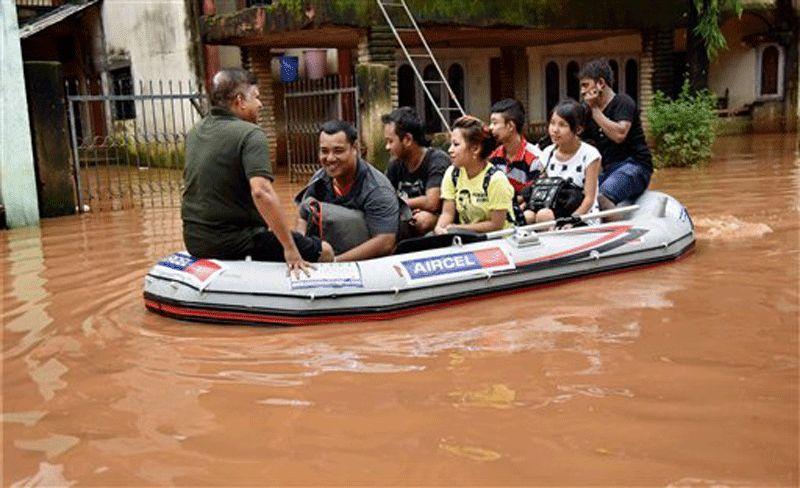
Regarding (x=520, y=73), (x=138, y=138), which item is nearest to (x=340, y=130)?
(x=138, y=138)

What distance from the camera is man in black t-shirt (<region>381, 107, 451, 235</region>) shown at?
18.4ft

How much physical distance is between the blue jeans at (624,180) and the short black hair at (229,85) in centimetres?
309

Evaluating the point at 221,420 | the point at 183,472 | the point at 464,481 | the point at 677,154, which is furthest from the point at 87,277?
the point at 677,154

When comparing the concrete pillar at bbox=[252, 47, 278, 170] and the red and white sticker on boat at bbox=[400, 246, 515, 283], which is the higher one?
the concrete pillar at bbox=[252, 47, 278, 170]

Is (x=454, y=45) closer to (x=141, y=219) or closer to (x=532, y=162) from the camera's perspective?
(x=141, y=219)

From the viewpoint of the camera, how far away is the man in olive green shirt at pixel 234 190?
4.56m

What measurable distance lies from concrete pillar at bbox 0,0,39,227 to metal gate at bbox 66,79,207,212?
1098 mm

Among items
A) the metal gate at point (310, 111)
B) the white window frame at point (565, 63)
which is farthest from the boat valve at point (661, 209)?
the white window frame at point (565, 63)

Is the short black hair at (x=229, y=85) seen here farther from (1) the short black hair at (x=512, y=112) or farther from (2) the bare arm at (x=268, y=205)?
(1) the short black hair at (x=512, y=112)

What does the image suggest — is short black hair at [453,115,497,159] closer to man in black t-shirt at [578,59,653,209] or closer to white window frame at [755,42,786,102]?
man in black t-shirt at [578,59,653,209]

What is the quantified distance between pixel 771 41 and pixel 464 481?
745 inches

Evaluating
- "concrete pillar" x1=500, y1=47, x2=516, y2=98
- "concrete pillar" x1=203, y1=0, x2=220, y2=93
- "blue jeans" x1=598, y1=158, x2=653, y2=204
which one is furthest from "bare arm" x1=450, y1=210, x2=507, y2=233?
"concrete pillar" x1=500, y1=47, x2=516, y2=98

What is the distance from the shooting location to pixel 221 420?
335cm

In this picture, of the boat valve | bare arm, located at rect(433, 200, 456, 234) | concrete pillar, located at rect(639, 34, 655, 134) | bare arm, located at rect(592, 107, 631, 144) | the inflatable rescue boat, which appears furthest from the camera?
concrete pillar, located at rect(639, 34, 655, 134)
